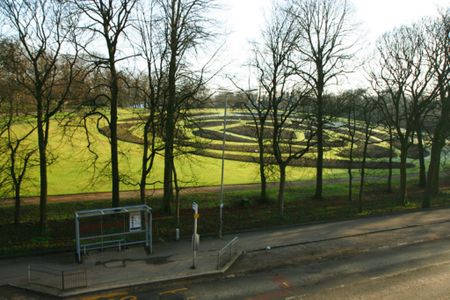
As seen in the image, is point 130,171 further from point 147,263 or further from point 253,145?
point 253,145

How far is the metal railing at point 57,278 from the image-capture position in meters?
14.6

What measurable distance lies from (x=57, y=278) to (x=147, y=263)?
3772 mm

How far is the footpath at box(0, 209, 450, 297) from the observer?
1504 cm

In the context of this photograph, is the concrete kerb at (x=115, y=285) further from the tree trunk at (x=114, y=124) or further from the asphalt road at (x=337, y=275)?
the tree trunk at (x=114, y=124)

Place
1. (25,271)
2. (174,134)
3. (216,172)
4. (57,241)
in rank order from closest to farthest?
(25,271) < (57,241) < (174,134) < (216,172)

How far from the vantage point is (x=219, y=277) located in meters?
16.1

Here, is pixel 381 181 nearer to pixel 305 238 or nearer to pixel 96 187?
pixel 305 238

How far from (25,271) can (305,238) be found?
1386 centimetres

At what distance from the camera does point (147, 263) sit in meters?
17.4

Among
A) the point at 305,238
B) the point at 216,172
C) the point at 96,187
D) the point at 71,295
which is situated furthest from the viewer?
the point at 216,172

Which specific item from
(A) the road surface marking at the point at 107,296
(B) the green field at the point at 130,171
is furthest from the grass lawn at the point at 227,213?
(A) the road surface marking at the point at 107,296

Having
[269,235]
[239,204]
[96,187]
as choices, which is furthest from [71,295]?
[96,187]

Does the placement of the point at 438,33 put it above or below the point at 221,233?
above

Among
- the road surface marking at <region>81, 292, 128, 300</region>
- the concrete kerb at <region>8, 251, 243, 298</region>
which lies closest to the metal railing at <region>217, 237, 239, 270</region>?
the concrete kerb at <region>8, 251, 243, 298</region>
